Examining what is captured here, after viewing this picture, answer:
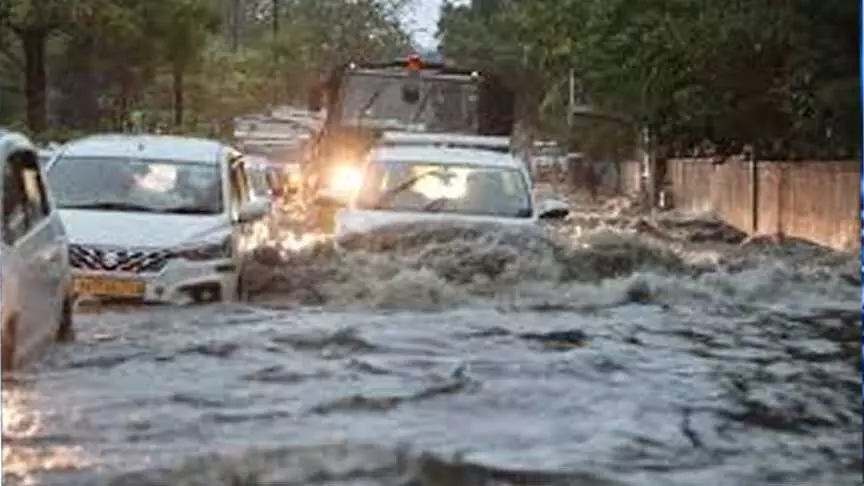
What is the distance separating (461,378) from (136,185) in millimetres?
5667

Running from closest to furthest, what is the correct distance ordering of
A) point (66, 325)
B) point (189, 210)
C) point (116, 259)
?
1. point (66, 325)
2. point (116, 259)
3. point (189, 210)

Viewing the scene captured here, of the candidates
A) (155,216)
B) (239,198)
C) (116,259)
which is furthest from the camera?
(239,198)

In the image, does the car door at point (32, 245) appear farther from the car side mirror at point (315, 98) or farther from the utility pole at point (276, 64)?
the utility pole at point (276, 64)

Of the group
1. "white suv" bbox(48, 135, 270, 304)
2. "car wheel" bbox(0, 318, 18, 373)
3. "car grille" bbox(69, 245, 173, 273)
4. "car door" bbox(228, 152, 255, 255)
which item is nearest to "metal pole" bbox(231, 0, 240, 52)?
"car door" bbox(228, 152, 255, 255)

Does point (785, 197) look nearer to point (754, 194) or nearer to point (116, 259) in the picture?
point (754, 194)

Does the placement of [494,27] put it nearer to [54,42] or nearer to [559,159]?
[559,159]

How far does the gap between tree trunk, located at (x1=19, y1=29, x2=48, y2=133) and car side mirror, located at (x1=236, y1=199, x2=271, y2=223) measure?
16356 millimetres

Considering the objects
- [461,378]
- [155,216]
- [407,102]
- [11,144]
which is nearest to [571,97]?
[407,102]

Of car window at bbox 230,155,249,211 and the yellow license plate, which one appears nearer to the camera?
the yellow license plate

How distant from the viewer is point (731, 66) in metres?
25.0

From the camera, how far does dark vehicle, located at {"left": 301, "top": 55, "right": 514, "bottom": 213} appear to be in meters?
25.3

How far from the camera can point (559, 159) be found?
71.6m

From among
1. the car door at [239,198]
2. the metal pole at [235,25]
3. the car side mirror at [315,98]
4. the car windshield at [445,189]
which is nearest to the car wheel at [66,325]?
the car door at [239,198]

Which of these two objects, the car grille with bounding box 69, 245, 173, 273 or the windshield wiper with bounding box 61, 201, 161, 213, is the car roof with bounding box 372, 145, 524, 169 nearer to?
A: the windshield wiper with bounding box 61, 201, 161, 213
